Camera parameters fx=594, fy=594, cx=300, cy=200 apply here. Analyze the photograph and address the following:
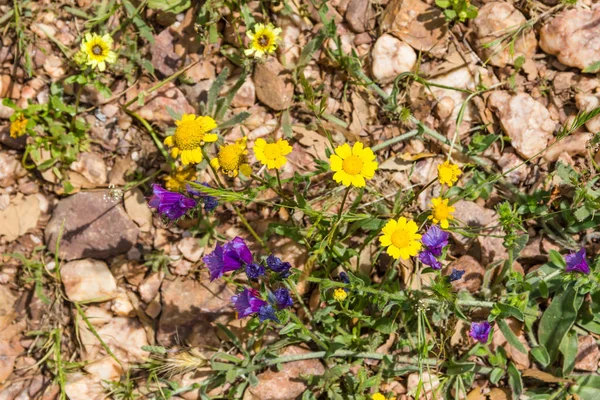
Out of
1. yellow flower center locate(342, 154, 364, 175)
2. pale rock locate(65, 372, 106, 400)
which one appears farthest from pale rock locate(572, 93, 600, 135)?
pale rock locate(65, 372, 106, 400)

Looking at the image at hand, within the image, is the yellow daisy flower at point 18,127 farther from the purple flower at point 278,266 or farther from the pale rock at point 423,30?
the pale rock at point 423,30

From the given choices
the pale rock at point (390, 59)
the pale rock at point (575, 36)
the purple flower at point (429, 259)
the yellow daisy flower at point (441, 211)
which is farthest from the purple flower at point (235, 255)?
the pale rock at point (575, 36)

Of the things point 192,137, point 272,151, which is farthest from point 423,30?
point 192,137

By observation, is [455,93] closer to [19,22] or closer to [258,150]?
[258,150]

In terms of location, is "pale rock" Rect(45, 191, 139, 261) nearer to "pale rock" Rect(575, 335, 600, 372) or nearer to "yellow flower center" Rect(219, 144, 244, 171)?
"yellow flower center" Rect(219, 144, 244, 171)

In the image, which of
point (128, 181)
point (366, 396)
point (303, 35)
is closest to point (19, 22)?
point (128, 181)

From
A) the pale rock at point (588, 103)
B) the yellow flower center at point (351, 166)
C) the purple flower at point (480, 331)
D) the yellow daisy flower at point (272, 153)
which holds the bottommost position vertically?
the purple flower at point (480, 331)

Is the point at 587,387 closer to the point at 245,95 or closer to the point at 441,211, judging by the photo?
the point at 441,211
